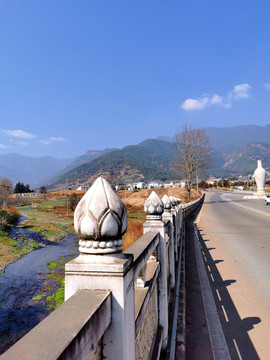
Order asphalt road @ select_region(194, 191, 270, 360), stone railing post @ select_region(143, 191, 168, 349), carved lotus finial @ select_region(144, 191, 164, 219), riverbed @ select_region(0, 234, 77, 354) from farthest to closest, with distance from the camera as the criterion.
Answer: riverbed @ select_region(0, 234, 77, 354) → asphalt road @ select_region(194, 191, 270, 360) → carved lotus finial @ select_region(144, 191, 164, 219) → stone railing post @ select_region(143, 191, 168, 349)

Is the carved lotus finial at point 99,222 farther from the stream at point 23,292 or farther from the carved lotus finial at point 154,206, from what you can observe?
the stream at point 23,292

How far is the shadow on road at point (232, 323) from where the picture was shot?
401 cm

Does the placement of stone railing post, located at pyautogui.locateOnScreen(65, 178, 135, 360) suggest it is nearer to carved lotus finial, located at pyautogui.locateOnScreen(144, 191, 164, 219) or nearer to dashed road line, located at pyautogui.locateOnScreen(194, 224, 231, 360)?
carved lotus finial, located at pyautogui.locateOnScreen(144, 191, 164, 219)

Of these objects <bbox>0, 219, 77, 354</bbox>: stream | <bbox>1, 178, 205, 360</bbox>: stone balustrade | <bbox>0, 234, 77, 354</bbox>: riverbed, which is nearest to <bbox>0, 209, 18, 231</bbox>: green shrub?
<bbox>0, 219, 77, 354</bbox>: stream

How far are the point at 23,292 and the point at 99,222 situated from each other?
12121 mm

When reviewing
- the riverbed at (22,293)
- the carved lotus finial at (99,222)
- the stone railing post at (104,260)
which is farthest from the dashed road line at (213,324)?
the riverbed at (22,293)

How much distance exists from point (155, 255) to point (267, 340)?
2.41 m

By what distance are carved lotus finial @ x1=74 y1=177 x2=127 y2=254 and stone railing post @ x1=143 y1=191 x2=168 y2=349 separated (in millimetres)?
2332

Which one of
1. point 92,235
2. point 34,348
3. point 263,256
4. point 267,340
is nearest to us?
point 34,348

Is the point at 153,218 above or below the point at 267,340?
above

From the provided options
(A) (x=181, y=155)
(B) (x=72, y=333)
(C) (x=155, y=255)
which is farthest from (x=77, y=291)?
(A) (x=181, y=155)

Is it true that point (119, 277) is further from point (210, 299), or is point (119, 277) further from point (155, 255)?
point (210, 299)

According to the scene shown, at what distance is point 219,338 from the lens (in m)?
4.38

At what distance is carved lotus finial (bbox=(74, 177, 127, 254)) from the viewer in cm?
158
